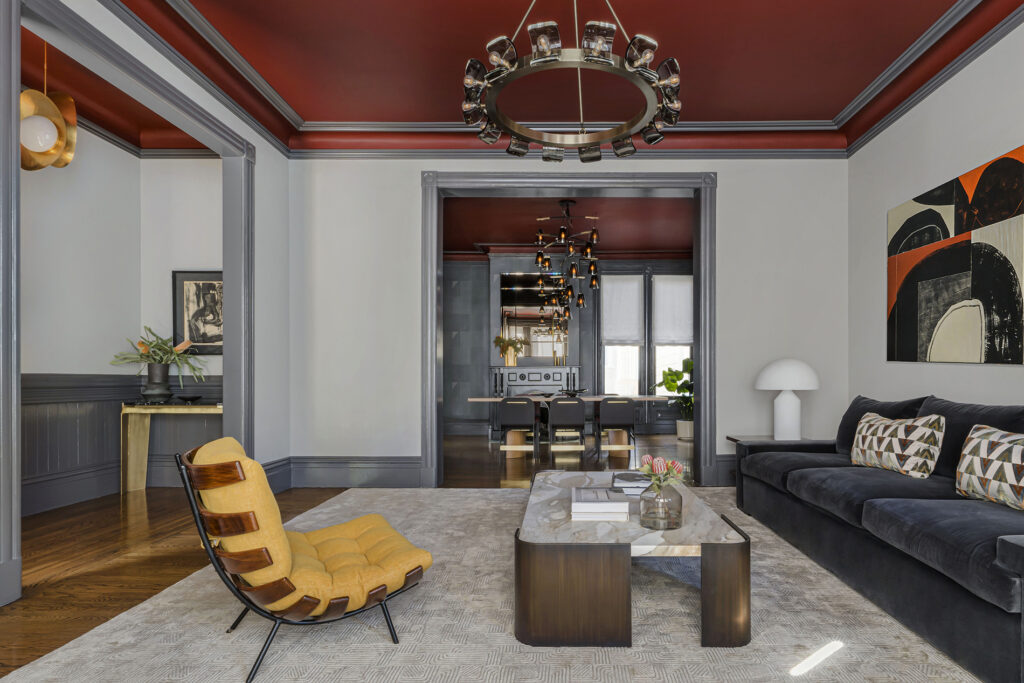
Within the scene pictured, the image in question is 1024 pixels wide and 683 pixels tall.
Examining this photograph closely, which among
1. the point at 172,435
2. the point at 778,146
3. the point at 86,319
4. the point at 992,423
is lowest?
the point at 172,435

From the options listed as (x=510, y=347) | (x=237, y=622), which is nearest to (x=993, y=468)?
(x=237, y=622)

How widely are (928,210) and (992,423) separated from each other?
6.02ft

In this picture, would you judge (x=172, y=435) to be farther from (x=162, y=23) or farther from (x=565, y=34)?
(x=565, y=34)

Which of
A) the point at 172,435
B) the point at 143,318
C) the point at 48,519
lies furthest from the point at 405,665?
the point at 143,318

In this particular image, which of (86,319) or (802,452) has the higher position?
(86,319)

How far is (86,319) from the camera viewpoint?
206 inches

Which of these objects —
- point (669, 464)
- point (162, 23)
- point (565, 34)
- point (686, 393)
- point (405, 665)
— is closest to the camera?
point (405, 665)

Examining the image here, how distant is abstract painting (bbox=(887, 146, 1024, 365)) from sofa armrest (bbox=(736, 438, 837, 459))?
2.93ft

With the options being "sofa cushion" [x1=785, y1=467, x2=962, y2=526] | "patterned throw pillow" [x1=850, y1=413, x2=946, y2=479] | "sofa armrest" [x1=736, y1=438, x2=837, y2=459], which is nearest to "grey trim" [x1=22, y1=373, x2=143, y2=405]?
"sofa armrest" [x1=736, y1=438, x2=837, y2=459]

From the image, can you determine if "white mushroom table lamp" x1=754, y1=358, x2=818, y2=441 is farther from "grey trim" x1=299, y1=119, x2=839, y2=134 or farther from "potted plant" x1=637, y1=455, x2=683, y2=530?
"potted plant" x1=637, y1=455, x2=683, y2=530

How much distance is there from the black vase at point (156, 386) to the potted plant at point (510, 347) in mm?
5597

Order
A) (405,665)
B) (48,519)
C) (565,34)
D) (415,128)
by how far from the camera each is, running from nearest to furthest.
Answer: (405,665) → (565,34) → (48,519) → (415,128)

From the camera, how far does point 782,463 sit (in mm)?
4094

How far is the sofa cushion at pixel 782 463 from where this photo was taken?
13.0 feet
